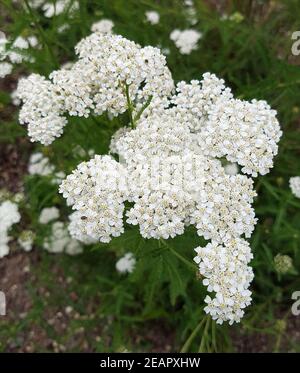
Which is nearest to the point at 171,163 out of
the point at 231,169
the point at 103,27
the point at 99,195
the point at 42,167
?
the point at 99,195

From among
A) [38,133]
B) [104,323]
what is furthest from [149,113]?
[104,323]

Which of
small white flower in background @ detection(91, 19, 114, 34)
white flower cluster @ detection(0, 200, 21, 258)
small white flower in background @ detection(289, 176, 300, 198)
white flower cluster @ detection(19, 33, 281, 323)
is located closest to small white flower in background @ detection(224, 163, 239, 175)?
small white flower in background @ detection(289, 176, 300, 198)

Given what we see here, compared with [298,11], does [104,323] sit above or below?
below

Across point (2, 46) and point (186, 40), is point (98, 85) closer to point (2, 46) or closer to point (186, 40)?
point (2, 46)

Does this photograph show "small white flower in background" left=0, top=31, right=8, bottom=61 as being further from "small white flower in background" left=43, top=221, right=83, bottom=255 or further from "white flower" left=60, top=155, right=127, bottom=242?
"small white flower in background" left=43, top=221, right=83, bottom=255

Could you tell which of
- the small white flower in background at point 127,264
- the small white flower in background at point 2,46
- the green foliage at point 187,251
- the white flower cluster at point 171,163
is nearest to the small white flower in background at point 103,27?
the green foliage at point 187,251

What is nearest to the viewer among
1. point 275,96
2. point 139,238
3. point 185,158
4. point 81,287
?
point 185,158

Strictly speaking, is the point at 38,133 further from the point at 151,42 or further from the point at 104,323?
the point at 104,323

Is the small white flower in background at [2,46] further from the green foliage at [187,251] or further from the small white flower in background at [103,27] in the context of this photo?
the small white flower in background at [103,27]
